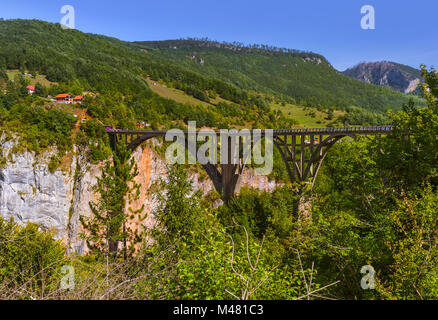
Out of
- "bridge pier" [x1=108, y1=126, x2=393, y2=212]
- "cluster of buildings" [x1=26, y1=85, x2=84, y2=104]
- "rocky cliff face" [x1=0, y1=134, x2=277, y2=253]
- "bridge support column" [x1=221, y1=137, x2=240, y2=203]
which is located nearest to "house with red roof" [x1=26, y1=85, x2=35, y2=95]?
"cluster of buildings" [x1=26, y1=85, x2=84, y2=104]

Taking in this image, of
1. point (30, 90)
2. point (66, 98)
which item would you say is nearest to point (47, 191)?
point (66, 98)

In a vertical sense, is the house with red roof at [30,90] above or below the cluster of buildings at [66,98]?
above

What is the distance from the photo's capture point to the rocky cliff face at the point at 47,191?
26.7 metres

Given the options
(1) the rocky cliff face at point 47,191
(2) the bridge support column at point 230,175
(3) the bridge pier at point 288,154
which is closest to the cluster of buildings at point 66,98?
(3) the bridge pier at point 288,154

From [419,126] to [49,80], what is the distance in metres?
65.3

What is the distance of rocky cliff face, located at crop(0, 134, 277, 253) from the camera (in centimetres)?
2673

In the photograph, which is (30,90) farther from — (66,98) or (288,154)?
(288,154)

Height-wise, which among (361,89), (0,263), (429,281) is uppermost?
(361,89)

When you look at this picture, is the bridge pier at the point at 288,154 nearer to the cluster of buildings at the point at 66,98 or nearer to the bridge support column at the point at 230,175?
→ the bridge support column at the point at 230,175

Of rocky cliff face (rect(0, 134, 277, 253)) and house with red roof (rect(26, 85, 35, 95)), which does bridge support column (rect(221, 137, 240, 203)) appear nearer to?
rocky cliff face (rect(0, 134, 277, 253))

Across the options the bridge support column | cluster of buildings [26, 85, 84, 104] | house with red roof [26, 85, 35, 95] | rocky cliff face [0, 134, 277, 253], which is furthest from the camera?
house with red roof [26, 85, 35, 95]
